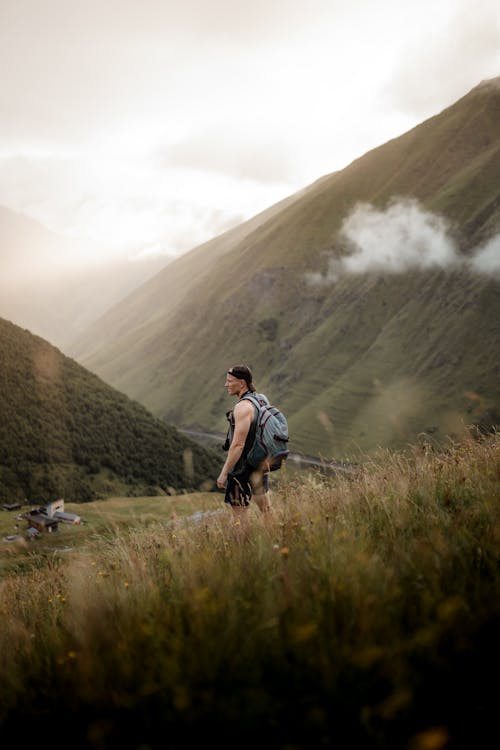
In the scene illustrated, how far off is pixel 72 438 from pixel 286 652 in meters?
115

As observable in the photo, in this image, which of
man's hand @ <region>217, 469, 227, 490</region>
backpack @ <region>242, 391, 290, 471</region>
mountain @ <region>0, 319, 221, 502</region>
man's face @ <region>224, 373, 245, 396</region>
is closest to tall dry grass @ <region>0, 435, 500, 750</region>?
man's hand @ <region>217, 469, 227, 490</region>

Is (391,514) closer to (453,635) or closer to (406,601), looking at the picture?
(406,601)

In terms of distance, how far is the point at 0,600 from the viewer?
245 inches

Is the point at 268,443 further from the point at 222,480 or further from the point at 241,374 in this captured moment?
the point at 241,374

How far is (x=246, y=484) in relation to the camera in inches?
305

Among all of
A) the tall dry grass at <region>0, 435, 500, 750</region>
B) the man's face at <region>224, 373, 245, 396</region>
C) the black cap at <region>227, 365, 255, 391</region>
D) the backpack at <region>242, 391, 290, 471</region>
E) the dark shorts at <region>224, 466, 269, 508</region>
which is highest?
the black cap at <region>227, 365, 255, 391</region>

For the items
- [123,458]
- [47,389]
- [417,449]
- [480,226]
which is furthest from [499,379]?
[417,449]

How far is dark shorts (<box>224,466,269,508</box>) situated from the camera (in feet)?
24.4

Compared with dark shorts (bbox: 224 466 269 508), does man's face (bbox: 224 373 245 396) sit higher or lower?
higher

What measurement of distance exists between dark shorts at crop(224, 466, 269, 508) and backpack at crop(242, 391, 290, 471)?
155 millimetres

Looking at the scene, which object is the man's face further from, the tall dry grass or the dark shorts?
the tall dry grass

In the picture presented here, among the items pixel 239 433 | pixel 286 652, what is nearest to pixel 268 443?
pixel 239 433

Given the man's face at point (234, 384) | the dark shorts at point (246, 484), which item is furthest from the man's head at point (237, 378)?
the dark shorts at point (246, 484)

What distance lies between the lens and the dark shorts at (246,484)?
7.45m
